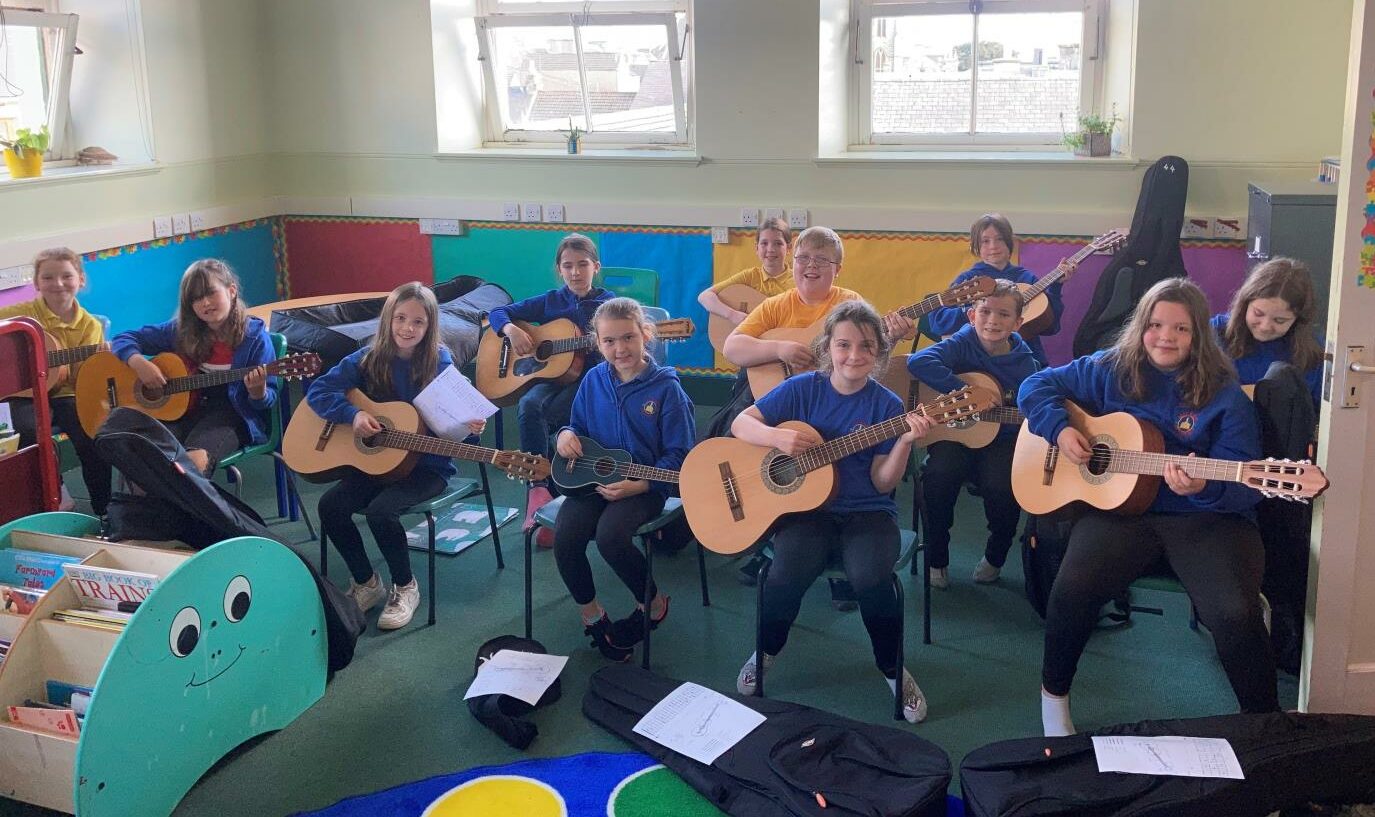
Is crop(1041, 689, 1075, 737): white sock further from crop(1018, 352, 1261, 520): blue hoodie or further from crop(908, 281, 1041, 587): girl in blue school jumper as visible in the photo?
crop(908, 281, 1041, 587): girl in blue school jumper

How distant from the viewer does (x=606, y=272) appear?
5090 millimetres

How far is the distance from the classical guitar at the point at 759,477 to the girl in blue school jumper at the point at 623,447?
193 millimetres

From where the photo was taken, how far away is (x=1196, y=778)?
2.58 metres

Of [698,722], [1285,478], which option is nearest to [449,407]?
[698,722]

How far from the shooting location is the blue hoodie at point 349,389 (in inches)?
149

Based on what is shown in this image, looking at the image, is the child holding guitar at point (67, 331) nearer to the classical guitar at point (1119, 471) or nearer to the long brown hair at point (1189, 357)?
the classical guitar at point (1119, 471)

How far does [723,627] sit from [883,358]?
100 centimetres

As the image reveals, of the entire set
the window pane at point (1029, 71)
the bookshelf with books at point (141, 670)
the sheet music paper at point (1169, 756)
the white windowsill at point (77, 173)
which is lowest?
the sheet music paper at point (1169, 756)

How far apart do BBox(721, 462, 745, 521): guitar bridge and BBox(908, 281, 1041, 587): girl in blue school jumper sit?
75 centimetres

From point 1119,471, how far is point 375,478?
2215 mm

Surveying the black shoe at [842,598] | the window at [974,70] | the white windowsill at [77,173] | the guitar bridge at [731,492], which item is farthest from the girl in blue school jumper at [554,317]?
the white windowsill at [77,173]

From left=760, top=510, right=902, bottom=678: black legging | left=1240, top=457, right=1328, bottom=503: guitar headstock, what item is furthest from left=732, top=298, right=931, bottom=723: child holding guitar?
left=1240, top=457, right=1328, bottom=503: guitar headstock

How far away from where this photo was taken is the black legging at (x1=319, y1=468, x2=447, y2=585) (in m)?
3.72

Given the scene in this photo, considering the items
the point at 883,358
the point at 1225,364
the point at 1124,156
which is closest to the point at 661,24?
the point at 1124,156
